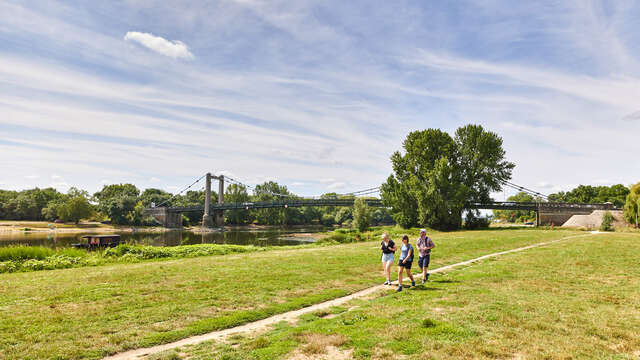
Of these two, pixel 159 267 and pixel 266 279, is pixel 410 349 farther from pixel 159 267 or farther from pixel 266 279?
pixel 159 267

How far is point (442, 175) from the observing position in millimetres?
49094

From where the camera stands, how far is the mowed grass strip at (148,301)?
7203 mm

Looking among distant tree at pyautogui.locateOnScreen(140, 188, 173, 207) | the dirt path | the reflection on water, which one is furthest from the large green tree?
distant tree at pyautogui.locateOnScreen(140, 188, 173, 207)

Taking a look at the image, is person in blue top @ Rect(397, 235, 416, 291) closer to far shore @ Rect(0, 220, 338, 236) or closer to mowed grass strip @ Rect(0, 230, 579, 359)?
mowed grass strip @ Rect(0, 230, 579, 359)

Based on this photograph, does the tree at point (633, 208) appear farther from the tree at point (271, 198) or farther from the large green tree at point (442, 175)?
the tree at point (271, 198)

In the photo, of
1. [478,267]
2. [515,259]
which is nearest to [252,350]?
[478,267]

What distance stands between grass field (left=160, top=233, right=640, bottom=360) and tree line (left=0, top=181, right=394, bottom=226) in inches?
1683

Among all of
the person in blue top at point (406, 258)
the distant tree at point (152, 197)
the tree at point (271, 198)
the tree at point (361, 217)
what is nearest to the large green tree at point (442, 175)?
the tree at point (361, 217)

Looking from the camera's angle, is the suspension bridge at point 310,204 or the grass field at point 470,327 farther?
the suspension bridge at point 310,204

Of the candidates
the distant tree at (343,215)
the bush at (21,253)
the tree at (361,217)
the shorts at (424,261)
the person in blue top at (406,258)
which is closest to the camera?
the person in blue top at (406,258)

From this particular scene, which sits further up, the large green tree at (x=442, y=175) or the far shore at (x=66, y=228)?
the large green tree at (x=442, y=175)

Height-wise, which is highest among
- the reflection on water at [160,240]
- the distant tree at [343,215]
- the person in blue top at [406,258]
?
the person in blue top at [406,258]

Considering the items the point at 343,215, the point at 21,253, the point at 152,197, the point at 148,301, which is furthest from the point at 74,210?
the point at 148,301

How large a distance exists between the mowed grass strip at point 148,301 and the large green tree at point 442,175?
35430mm
